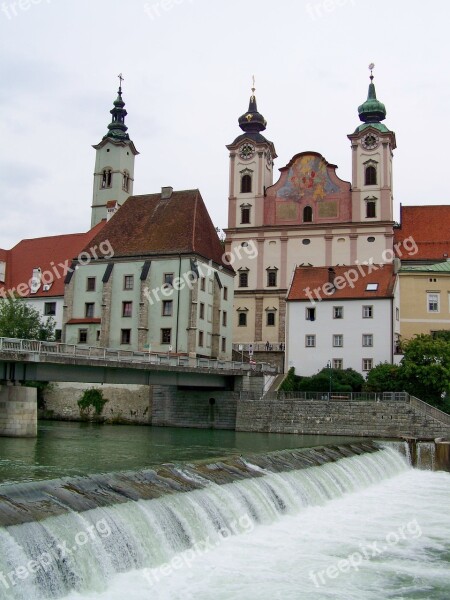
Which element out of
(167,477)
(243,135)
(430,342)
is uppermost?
(243,135)

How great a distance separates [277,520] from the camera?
814 inches

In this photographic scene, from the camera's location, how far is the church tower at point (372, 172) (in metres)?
72.9

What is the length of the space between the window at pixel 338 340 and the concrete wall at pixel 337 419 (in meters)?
8.55

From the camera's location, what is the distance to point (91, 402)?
60.2 m

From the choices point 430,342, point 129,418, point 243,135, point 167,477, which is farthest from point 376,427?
point 243,135

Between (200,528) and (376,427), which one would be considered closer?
(200,528)

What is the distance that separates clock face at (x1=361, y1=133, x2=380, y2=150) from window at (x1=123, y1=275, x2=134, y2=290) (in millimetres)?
28060

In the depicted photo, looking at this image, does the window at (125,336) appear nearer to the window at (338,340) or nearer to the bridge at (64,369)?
the bridge at (64,369)

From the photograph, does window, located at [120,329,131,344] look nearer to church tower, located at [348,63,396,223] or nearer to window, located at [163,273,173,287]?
window, located at [163,273,173,287]

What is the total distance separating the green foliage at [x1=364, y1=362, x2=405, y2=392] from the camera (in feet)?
166

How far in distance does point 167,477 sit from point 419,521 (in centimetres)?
814

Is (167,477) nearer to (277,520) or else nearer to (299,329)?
(277,520)

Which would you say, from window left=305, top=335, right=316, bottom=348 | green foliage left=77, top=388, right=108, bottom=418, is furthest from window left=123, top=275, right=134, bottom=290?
window left=305, top=335, right=316, bottom=348

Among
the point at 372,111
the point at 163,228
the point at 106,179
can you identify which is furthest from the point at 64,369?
the point at 106,179
